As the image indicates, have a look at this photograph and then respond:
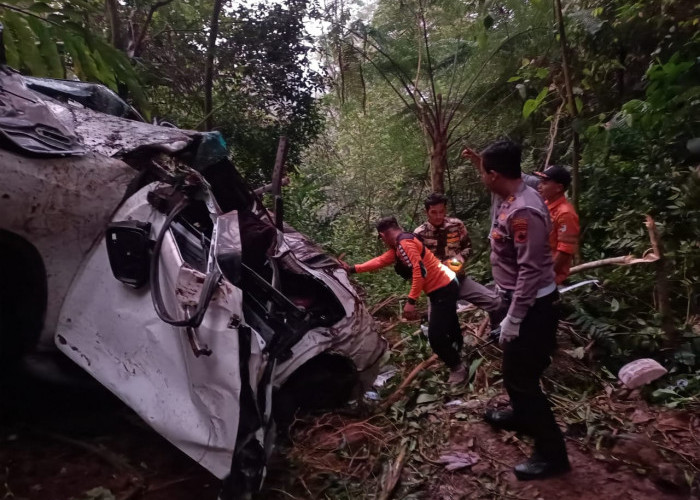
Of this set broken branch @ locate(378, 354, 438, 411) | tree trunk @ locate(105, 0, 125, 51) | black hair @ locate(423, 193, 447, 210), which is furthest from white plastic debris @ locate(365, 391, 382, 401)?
tree trunk @ locate(105, 0, 125, 51)

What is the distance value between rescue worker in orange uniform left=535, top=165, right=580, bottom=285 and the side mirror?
2543 millimetres

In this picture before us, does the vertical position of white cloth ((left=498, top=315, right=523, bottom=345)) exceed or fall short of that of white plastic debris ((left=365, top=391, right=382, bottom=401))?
it exceeds it

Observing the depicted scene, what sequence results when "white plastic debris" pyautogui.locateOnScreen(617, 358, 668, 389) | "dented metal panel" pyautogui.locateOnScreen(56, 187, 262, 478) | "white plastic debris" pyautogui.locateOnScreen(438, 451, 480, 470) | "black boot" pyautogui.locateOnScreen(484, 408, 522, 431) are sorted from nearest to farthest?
"dented metal panel" pyautogui.locateOnScreen(56, 187, 262, 478) < "white plastic debris" pyautogui.locateOnScreen(438, 451, 480, 470) < "black boot" pyautogui.locateOnScreen(484, 408, 522, 431) < "white plastic debris" pyautogui.locateOnScreen(617, 358, 668, 389)

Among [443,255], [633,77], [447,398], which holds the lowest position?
[447,398]

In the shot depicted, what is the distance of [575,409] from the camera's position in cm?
334

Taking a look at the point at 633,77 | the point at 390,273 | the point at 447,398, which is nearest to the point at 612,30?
the point at 633,77

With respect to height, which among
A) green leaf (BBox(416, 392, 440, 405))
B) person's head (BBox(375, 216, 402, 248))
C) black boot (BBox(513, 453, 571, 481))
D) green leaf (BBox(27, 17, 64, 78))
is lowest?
green leaf (BBox(416, 392, 440, 405))

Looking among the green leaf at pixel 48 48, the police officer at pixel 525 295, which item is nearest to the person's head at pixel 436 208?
the police officer at pixel 525 295

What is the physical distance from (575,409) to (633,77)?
484cm

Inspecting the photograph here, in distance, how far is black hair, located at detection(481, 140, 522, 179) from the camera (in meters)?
2.48

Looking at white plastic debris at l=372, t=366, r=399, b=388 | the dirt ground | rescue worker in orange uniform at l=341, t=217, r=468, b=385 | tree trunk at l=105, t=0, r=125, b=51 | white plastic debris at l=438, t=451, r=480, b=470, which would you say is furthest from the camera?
tree trunk at l=105, t=0, r=125, b=51

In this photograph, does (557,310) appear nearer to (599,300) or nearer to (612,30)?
(599,300)

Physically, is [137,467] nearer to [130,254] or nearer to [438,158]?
[130,254]

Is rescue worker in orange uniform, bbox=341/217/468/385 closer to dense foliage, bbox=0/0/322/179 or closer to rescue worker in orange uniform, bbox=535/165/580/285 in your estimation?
rescue worker in orange uniform, bbox=535/165/580/285
